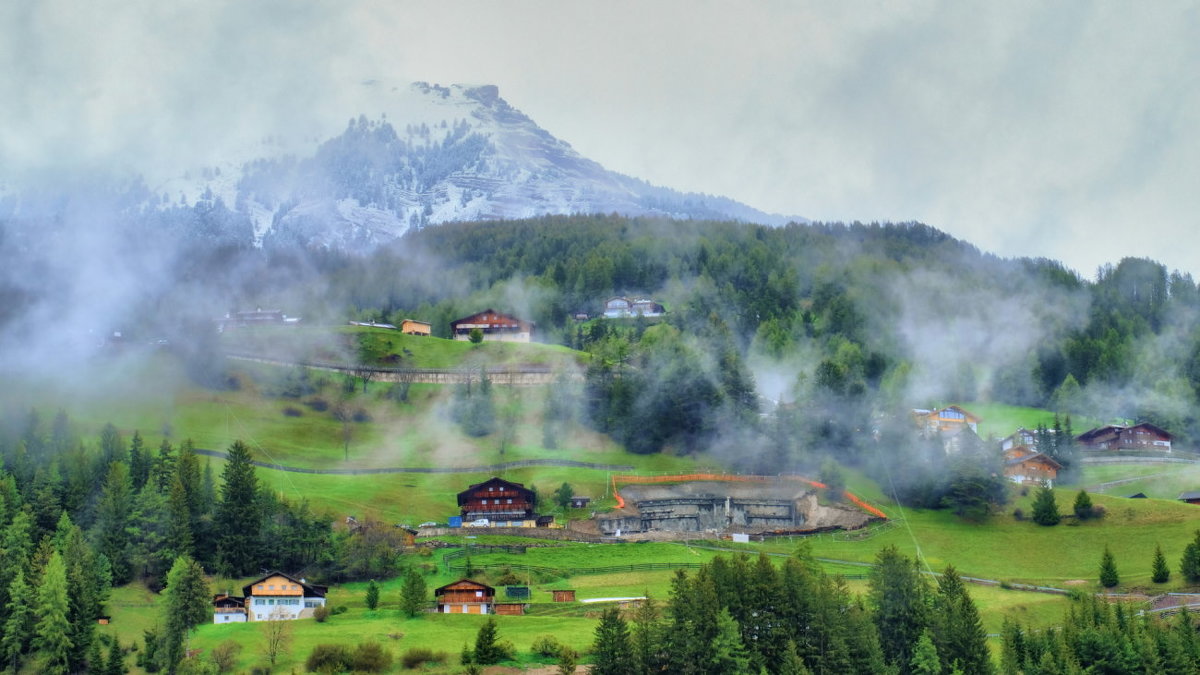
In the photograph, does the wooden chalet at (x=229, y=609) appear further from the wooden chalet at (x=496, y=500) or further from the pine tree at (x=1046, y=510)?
the pine tree at (x=1046, y=510)

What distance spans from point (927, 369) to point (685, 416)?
1748 inches

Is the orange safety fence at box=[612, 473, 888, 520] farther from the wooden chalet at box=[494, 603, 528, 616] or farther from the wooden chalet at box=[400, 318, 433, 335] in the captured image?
the wooden chalet at box=[400, 318, 433, 335]

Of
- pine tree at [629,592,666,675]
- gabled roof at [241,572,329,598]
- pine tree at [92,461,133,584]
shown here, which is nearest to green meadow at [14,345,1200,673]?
gabled roof at [241,572,329,598]

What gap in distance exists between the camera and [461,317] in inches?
6555

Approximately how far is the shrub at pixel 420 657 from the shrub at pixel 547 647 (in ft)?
16.0

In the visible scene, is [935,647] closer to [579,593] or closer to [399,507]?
[579,593]

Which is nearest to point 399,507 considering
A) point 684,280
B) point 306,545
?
point 306,545

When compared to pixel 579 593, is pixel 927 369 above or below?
above

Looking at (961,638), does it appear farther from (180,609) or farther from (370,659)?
(180,609)

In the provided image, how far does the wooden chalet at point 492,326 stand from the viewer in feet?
524

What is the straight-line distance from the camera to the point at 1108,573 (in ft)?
278

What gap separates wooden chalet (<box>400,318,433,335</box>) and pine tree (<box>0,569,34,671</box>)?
80.6 metres

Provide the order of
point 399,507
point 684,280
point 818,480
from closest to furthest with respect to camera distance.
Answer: point 399,507 < point 818,480 < point 684,280

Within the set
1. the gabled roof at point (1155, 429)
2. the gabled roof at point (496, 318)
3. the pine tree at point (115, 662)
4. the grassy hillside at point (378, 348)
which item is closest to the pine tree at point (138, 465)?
the pine tree at point (115, 662)
